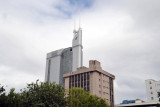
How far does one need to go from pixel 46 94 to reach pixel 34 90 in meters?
3.60

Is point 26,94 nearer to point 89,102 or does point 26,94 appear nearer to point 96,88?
point 89,102

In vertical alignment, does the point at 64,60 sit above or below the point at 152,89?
above

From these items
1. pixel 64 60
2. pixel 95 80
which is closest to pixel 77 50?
pixel 64 60

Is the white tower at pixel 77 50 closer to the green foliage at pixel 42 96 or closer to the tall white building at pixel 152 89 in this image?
the tall white building at pixel 152 89

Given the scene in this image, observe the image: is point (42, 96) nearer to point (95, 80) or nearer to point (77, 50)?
point (95, 80)

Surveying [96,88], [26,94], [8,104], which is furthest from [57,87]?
[96,88]

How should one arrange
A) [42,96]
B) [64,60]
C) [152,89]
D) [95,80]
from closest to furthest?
[42,96] < [95,80] < [152,89] < [64,60]

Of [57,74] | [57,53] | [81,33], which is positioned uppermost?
[81,33]

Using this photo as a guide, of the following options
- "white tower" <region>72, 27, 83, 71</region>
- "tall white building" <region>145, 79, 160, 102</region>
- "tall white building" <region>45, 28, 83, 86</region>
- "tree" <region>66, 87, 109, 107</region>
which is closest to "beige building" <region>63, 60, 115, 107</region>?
"tall white building" <region>145, 79, 160, 102</region>

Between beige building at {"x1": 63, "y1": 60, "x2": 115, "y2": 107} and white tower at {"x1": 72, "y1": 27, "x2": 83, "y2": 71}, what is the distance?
1909 inches

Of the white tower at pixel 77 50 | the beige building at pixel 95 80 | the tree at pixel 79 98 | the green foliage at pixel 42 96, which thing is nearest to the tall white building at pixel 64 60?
the white tower at pixel 77 50

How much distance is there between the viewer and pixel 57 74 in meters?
176

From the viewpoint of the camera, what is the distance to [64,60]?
182125 mm

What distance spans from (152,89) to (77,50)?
237 feet
